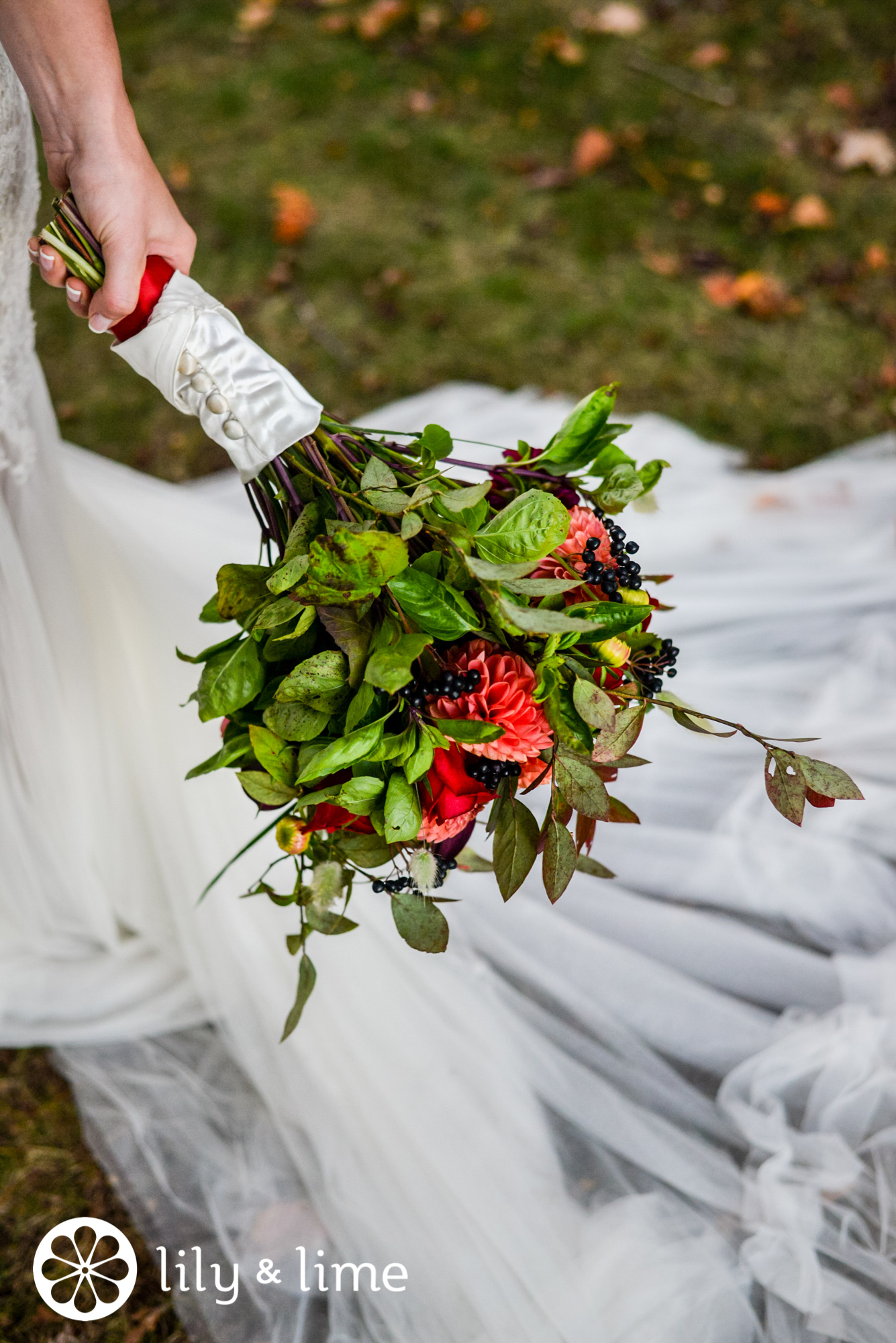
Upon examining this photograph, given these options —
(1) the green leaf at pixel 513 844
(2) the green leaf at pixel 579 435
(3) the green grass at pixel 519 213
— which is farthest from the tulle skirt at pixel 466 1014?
(3) the green grass at pixel 519 213

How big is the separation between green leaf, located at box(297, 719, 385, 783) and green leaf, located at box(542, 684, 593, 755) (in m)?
0.18

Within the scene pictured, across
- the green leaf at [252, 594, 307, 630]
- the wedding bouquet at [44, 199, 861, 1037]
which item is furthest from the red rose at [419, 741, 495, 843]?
the green leaf at [252, 594, 307, 630]

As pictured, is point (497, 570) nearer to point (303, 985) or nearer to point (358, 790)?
point (358, 790)

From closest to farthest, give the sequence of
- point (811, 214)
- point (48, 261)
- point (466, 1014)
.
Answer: point (48, 261) → point (466, 1014) → point (811, 214)

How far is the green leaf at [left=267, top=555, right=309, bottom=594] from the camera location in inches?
39.2

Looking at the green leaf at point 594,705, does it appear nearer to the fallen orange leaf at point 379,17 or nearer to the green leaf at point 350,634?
the green leaf at point 350,634

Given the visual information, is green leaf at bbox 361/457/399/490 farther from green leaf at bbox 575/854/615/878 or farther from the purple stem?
green leaf at bbox 575/854/615/878

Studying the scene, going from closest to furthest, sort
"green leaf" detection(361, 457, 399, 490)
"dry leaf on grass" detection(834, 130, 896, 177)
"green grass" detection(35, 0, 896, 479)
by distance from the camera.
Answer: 1. "green leaf" detection(361, 457, 399, 490)
2. "green grass" detection(35, 0, 896, 479)
3. "dry leaf on grass" detection(834, 130, 896, 177)

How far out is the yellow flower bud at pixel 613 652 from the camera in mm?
1030

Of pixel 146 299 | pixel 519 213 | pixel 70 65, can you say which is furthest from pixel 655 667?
pixel 519 213

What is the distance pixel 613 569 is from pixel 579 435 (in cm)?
19

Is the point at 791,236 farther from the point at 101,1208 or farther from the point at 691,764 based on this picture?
the point at 101,1208

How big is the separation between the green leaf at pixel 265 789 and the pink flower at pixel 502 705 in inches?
8.1

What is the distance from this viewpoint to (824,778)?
3.31 feet
